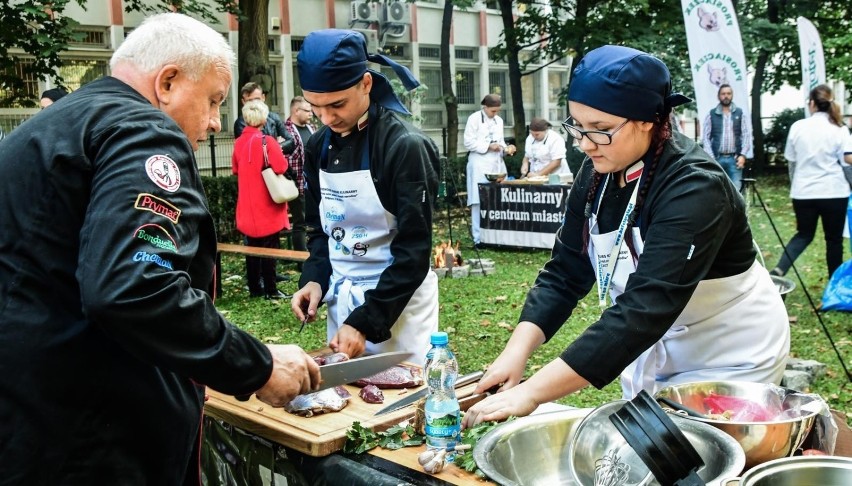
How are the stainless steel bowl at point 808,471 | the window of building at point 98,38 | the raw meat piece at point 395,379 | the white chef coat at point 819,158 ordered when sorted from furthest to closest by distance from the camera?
the window of building at point 98,38
the white chef coat at point 819,158
the raw meat piece at point 395,379
the stainless steel bowl at point 808,471

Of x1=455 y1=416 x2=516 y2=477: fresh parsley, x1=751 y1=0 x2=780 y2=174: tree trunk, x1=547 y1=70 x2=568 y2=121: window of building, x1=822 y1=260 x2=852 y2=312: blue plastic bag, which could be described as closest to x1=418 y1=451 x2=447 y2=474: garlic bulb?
x1=455 y1=416 x2=516 y2=477: fresh parsley

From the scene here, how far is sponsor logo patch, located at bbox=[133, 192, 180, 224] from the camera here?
1622 mm

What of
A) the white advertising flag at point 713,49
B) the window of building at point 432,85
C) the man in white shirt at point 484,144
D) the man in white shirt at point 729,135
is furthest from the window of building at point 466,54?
the white advertising flag at point 713,49

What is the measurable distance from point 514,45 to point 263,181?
35.8 ft

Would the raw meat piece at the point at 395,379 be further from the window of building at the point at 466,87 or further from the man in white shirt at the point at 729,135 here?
the window of building at the point at 466,87

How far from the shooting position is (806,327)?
6.79 metres

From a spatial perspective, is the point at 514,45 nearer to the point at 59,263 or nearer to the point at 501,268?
the point at 501,268

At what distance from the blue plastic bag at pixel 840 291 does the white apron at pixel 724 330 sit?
5432 millimetres

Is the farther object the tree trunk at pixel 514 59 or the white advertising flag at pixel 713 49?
the tree trunk at pixel 514 59

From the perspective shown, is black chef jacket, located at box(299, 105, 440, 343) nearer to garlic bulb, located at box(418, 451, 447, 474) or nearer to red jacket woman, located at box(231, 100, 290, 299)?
garlic bulb, located at box(418, 451, 447, 474)

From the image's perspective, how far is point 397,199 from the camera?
2938 millimetres

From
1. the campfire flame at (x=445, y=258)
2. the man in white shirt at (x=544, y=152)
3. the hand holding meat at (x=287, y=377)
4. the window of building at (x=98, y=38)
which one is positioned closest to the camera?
the hand holding meat at (x=287, y=377)

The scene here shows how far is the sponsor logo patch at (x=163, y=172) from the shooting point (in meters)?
1.66

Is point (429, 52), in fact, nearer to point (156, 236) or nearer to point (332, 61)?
point (332, 61)
